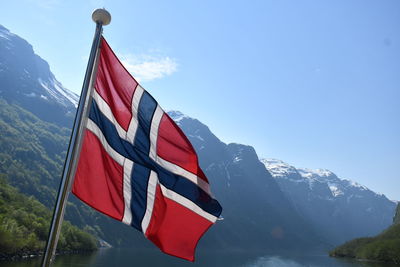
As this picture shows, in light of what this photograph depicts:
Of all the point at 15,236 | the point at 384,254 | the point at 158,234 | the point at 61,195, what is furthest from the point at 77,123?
the point at 384,254

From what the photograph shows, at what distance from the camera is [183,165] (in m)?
8.45

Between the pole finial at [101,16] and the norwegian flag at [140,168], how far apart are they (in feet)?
2.96

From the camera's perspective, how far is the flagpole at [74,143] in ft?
21.7

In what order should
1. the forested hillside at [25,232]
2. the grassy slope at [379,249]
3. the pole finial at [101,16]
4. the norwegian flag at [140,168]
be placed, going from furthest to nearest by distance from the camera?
1. the grassy slope at [379,249]
2. the forested hillside at [25,232]
3. the norwegian flag at [140,168]
4. the pole finial at [101,16]

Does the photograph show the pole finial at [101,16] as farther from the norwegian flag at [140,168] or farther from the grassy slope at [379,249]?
the grassy slope at [379,249]

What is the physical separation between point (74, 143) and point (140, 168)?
1.86 meters

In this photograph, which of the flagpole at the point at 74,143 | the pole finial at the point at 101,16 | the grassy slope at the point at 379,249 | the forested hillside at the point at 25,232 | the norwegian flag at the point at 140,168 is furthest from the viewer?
the grassy slope at the point at 379,249

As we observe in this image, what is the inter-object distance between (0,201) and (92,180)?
104417mm

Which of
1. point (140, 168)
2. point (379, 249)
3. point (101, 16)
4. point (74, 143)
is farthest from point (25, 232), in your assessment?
Result: point (379, 249)

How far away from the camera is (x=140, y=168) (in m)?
8.41

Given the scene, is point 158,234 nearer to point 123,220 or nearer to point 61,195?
point 123,220

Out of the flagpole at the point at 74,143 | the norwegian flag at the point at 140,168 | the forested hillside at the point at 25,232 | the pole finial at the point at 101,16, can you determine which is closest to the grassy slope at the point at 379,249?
the forested hillside at the point at 25,232

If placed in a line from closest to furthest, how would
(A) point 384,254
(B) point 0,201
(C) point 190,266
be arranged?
(B) point 0,201 → (C) point 190,266 → (A) point 384,254

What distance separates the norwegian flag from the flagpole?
736 millimetres
